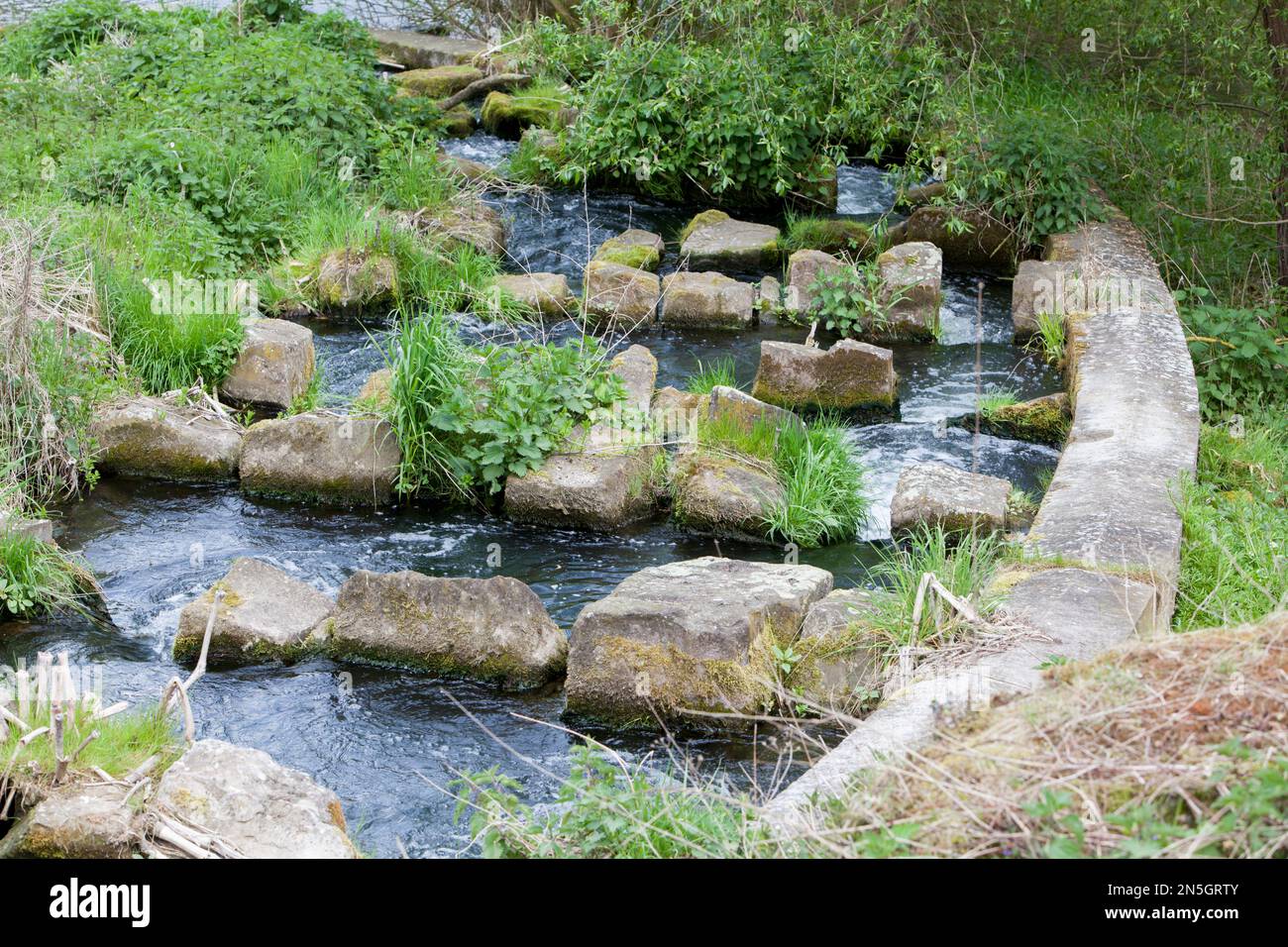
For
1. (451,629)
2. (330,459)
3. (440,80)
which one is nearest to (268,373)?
(330,459)

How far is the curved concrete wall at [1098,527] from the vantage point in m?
4.38

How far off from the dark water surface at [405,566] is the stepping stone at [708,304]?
0.17 metres

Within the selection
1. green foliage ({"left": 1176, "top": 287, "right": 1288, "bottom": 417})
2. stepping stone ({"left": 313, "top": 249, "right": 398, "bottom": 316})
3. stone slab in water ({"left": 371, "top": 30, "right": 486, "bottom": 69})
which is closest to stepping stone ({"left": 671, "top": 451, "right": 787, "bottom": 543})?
green foliage ({"left": 1176, "top": 287, "right": 1288, "bottom": 417})

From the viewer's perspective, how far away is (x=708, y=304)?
32.0 ft

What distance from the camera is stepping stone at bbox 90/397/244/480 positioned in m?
7.75

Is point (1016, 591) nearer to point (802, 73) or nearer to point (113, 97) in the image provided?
point (802, 73)

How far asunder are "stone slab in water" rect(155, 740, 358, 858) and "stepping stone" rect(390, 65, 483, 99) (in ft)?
37.9

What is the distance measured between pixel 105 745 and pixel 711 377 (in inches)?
182

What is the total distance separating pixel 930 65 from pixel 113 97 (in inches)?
282

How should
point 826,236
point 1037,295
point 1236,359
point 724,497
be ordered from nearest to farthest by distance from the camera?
point 724,497 → point 1236,359 → point 1037,295 → point 826,236

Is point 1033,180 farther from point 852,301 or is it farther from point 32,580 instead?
point 32,580

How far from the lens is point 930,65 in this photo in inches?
366

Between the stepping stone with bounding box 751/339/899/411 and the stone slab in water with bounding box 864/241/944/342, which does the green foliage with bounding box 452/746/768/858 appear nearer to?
the stepping stone with bounding box 751/339/899/411

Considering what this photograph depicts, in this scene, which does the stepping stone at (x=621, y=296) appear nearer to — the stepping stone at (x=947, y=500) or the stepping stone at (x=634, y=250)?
the stepping stone at (x=634, y=250)
